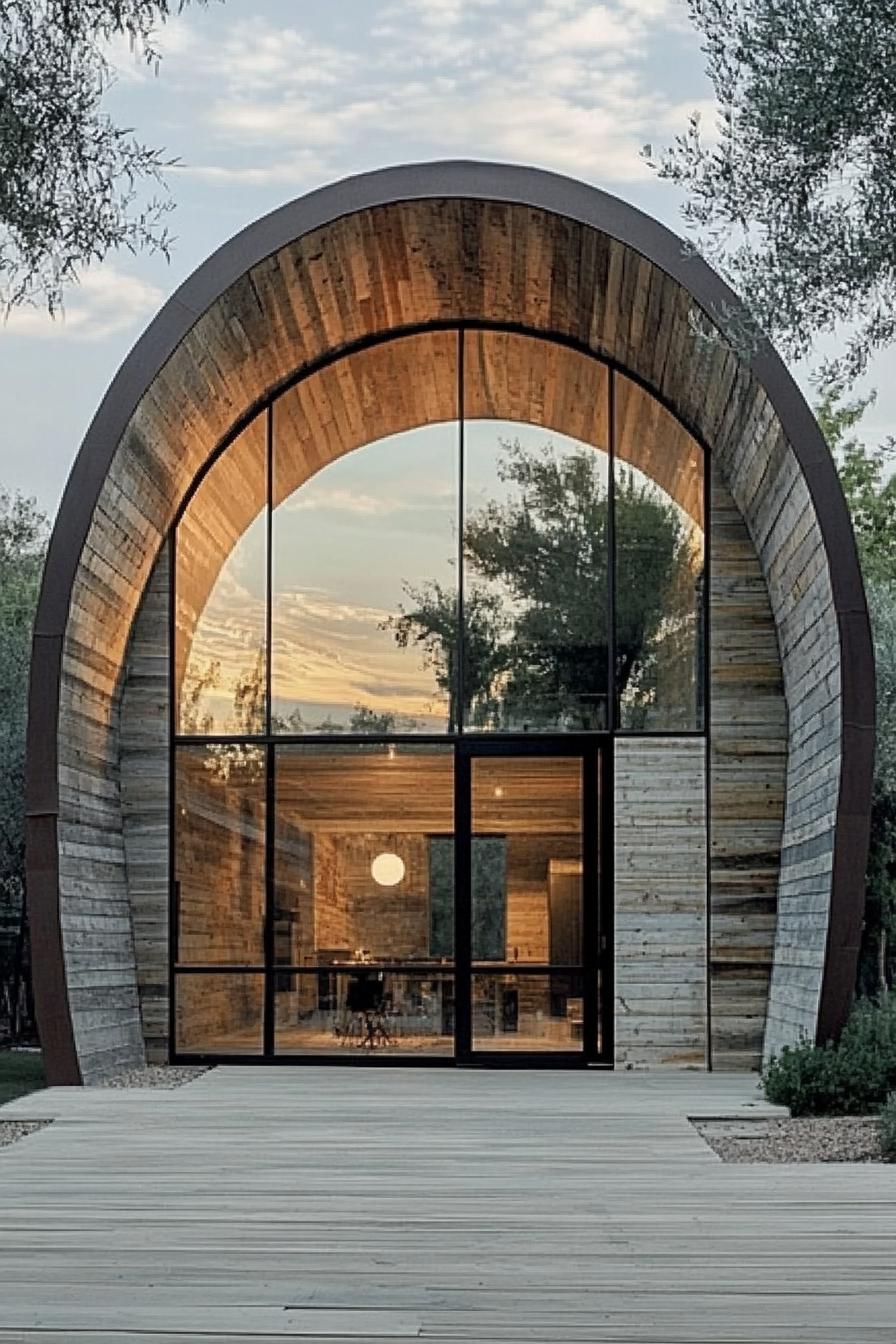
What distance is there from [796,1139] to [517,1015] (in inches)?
182

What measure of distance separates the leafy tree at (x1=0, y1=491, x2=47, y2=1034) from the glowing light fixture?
242cm

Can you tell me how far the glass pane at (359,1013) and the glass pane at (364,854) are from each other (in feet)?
0.46

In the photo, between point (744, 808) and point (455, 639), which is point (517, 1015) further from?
point (455, 639)

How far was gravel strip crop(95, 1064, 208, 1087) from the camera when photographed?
13203 mm

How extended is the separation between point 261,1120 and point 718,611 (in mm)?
5276

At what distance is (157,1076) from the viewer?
44.9ft

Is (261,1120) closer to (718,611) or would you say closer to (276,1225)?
(276,1225)

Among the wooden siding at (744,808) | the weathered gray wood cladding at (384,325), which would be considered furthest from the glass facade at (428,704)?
the weathered gray wood cladding at (384,325)

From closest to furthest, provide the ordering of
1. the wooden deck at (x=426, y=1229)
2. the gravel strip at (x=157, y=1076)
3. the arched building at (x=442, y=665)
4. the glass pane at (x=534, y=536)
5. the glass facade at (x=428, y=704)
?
the wooden deck at (x=426, y=1229)
the gravel strip at (x=157, y=1076)
the arched building at (x=442, y=665)
the glass facade at (x=428, y=704)
the glass pane at (x=534, y=536)

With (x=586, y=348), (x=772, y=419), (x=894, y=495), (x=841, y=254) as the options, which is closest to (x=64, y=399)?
(x=894, y=495)

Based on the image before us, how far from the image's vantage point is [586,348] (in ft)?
50.1

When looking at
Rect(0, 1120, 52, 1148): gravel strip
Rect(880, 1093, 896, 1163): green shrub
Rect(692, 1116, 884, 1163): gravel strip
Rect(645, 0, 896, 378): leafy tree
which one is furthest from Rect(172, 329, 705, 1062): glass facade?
Rect(645, 0, 896, 378): leafy tree

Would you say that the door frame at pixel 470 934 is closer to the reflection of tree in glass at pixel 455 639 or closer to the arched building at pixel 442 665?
the arched building at pixel 442 665

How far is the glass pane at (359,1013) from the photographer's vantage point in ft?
48.1
